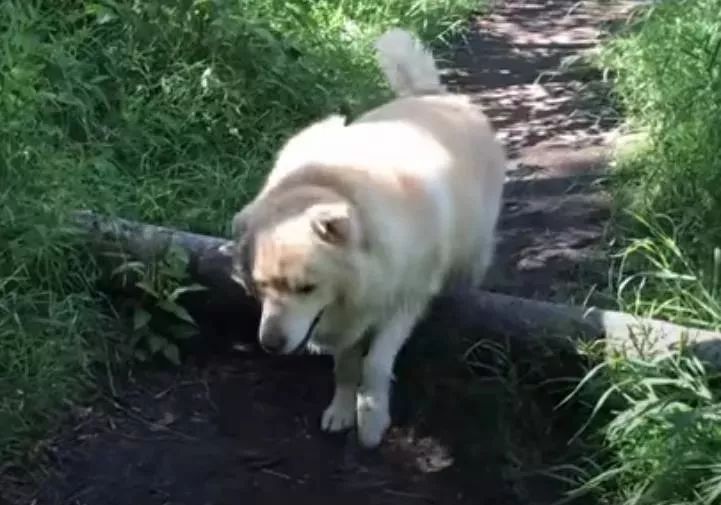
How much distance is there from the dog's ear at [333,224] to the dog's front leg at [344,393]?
1.77 ft

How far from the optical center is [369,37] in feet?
23.8

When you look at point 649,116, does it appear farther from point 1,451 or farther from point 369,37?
point 1,451

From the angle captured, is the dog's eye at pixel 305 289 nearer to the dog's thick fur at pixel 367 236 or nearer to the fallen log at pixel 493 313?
the dog's thick fur at pixel 367 236

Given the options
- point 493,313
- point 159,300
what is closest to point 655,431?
point 493,313

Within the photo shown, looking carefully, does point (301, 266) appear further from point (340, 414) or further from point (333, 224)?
point (340, 414)

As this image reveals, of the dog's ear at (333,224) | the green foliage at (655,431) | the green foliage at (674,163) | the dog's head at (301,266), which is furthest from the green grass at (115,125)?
the green foliage at (655,431)

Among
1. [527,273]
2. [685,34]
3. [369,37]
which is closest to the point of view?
[527,273]

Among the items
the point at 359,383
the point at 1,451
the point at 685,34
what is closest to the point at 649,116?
the point at 685,34

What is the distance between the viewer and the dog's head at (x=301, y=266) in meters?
3.83

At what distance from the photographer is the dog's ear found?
381 cm

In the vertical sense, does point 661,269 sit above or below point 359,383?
above

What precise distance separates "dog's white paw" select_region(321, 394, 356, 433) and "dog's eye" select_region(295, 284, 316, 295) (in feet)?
2.01

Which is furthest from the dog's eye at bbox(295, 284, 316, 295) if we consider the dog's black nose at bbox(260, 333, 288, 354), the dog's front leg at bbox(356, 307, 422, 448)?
the dog's front leg at bbox(356, 307, 422, 448)

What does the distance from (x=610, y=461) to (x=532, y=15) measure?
5.67 metres
